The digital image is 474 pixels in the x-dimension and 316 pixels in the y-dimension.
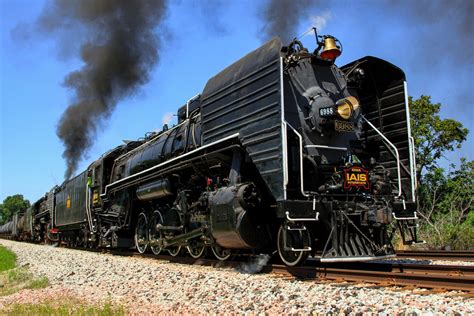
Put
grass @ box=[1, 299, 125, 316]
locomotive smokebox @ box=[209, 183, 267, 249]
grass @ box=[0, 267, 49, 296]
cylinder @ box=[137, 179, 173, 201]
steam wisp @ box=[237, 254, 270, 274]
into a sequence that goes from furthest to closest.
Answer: cylinder @ box=[137, 179, 173, 201]
grass @ box=[0, 267, 49, 296]
steam wisp @ box=[237, 254, 270, 274]
locomotive smokebox @ box=[209, 183, 267, 249]
grass @ box=[1, 299, 125, 316]

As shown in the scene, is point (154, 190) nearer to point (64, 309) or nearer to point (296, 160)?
point (296, 160)

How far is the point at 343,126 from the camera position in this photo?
24.4 feet

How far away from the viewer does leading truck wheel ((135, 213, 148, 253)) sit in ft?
39.9

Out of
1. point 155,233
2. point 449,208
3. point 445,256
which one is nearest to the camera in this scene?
point 445,256

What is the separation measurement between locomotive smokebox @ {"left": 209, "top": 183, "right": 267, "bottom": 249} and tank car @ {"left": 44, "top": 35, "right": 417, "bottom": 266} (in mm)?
18

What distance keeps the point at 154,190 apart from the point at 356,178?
5445 mm

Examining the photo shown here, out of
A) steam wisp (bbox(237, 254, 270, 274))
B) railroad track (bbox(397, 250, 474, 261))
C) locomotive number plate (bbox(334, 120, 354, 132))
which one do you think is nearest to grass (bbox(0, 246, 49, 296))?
steam wisp (bbox(237, 254, 270, 274))

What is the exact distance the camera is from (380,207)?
6.83 meters

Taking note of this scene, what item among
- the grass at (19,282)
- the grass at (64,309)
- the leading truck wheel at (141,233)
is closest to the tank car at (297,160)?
the leading truck wheel at (141,233)

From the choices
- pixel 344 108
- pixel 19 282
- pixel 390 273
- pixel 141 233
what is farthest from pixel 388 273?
pixel 141 233

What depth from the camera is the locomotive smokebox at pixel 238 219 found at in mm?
7184

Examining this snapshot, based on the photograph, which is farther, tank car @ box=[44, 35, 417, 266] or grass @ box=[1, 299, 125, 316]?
tank car @ box=[44, 35, 417, 266]

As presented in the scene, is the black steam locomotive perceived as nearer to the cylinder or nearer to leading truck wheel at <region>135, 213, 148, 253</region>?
the cylinder

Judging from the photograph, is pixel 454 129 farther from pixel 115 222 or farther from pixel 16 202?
pixel 16 202
